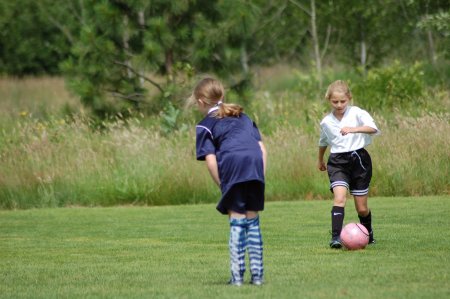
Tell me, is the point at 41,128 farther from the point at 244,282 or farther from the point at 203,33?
the point at 244,282

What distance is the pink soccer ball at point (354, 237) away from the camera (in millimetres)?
10539

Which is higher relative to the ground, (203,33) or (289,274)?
(203,33)

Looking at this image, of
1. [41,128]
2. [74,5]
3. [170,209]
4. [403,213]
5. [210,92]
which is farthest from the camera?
[74,5]

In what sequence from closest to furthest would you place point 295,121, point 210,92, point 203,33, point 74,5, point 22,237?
point 210,92, point 22,237, point 295,121, point 203,33, point 74,5

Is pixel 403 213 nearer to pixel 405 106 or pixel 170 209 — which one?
pixel 170 209

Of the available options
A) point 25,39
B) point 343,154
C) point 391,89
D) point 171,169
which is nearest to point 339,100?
point 343,154

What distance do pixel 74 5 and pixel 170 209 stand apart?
23388 millimetres

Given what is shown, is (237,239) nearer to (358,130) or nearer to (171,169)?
(358,130)

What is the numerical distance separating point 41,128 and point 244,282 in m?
12.5

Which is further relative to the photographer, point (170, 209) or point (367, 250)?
point (170, 209)

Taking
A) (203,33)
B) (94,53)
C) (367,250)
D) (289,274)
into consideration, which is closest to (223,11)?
(203,33)

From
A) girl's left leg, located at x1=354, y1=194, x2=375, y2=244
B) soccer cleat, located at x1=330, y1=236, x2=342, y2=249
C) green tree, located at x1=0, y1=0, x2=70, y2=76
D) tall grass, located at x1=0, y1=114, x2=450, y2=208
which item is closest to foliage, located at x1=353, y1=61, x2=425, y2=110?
tall grass, located at x1=0, y1=114, x2=450, y2=208

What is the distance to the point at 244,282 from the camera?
339 inches

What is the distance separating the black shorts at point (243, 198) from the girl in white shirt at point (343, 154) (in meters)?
2.62
